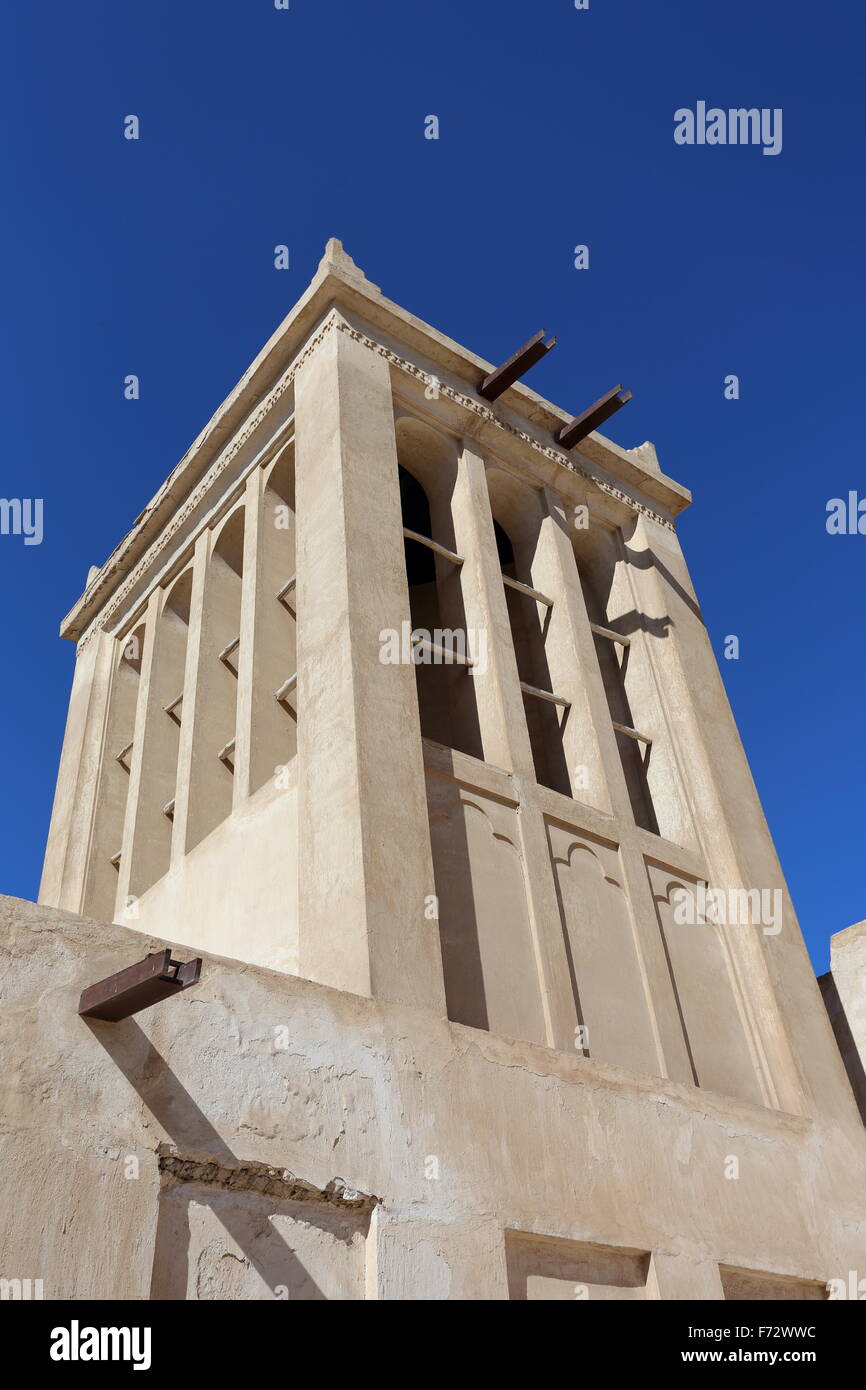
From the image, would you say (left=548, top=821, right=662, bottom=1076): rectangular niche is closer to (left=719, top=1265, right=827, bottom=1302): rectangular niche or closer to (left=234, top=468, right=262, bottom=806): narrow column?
(left=719, top=1265, right=827, bottom=1302): rectangular niche

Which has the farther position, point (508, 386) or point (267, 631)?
point (508, 386)

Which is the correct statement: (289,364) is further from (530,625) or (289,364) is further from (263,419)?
(530,625)

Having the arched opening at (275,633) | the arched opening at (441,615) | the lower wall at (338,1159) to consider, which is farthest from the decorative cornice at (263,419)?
the lower wall at (338,1159)

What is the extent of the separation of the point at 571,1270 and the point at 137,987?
3.44m

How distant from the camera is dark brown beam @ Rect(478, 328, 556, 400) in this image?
1234cm

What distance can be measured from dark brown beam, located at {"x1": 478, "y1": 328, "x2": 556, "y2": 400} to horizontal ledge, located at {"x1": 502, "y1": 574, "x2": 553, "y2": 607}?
204 centimetres

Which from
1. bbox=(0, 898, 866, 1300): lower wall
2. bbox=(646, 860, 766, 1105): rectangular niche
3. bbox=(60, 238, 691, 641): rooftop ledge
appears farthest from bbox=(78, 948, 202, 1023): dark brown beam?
bbox=(60, 238, 691, 641): rooftop ledge

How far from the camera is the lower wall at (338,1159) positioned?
17.9ft
